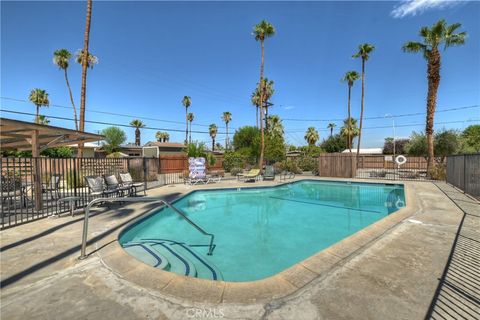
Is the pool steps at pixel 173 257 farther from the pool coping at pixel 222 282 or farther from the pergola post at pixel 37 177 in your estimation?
the pergola post at pixel 37 177

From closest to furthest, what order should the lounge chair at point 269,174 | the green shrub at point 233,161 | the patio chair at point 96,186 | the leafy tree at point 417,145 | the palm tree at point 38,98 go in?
1. the patio chair at point 96,186
2. the lounge chair at point 269,174
3. the green shrub at point 233,161
4. the leafy tree at point 417,145
5. the palm tree at point 38,98

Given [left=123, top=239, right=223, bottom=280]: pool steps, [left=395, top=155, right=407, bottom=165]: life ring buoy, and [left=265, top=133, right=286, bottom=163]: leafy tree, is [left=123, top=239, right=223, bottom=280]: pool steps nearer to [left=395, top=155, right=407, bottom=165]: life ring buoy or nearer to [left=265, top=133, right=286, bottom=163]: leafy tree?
[left=395, top=155, right=407, bottom=165]: life ring buoy

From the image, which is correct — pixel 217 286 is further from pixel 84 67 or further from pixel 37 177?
pixel 84 67

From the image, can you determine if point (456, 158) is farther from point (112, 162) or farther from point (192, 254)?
point (112, 162)

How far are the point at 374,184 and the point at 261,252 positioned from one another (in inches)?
494

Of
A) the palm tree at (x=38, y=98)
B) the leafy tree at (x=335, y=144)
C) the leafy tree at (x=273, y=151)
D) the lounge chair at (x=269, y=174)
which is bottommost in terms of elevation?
the lounge chair at (x=269, y=174)

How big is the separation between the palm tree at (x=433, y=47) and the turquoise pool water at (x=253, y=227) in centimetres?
706

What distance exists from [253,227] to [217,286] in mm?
4429

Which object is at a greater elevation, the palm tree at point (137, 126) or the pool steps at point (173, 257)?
the palm tree at point (137, 126)

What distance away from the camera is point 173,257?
187 inches

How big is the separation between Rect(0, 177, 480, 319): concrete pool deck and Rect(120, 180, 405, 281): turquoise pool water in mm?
1302

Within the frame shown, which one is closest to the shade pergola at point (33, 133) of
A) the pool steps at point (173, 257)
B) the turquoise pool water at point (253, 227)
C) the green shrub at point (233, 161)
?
the turquoise pool water at point (253, 227)

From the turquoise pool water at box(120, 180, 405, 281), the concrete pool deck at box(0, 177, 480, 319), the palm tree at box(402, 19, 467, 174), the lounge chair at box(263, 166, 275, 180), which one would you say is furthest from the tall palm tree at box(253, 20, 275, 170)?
the concrete pool deck at box(0, 177, 480, 319)

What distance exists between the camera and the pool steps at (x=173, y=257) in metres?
4.20
